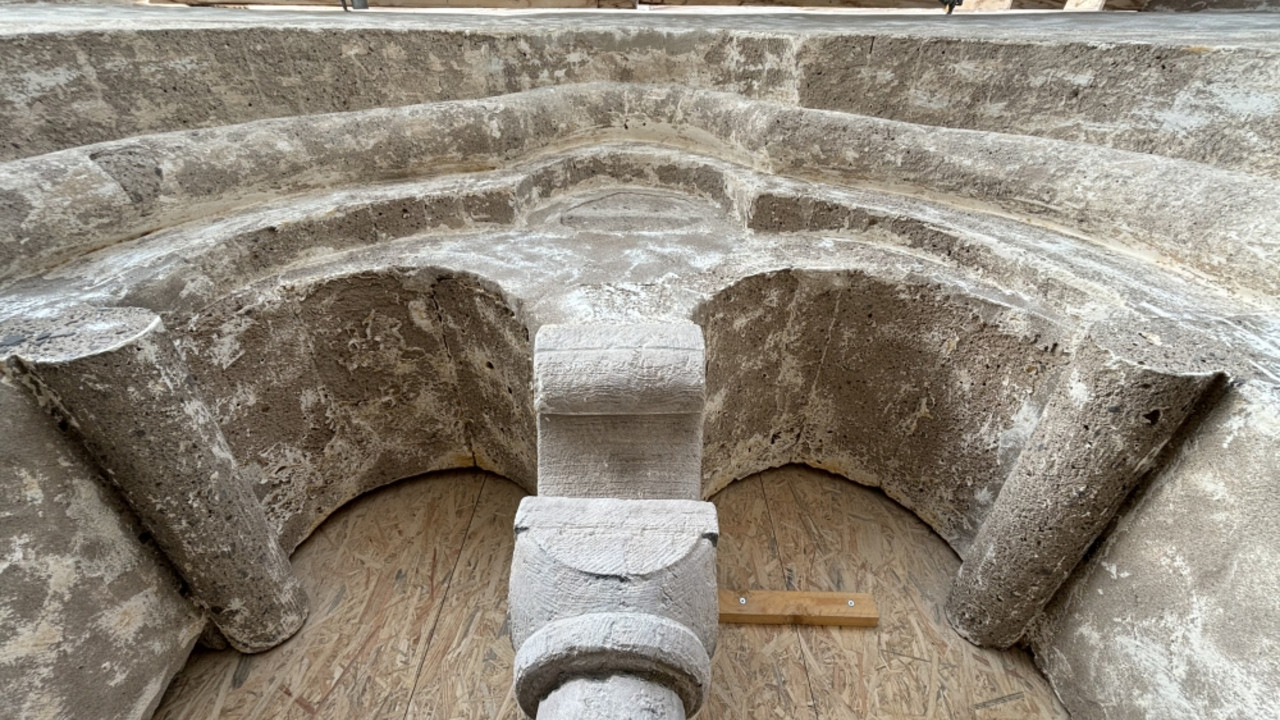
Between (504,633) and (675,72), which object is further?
(675,72)

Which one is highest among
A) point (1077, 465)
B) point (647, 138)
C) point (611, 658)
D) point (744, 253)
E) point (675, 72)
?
point (675, 72)

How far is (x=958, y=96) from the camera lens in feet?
8.58

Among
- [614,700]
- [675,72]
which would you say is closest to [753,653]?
[614,700]

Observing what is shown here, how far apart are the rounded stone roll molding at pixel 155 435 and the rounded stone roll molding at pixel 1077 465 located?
236cm

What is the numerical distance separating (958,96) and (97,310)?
3.26 meters

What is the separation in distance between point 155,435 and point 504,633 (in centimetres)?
133

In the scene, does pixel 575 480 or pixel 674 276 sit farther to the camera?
pixel 674 276

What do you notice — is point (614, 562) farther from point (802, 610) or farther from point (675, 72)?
point (675, 72)

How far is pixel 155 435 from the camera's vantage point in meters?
1.53

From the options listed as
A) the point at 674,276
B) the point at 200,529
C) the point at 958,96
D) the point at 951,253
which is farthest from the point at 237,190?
the point at 958,96

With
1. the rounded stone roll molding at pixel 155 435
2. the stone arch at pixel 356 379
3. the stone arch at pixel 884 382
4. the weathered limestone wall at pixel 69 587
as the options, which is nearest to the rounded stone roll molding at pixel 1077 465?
the stone arch at pixel 884 382

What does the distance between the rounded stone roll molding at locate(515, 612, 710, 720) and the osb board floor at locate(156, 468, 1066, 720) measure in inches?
36.8

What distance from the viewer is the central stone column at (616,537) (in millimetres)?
1212

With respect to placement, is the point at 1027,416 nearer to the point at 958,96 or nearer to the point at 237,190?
the point at 958,96
